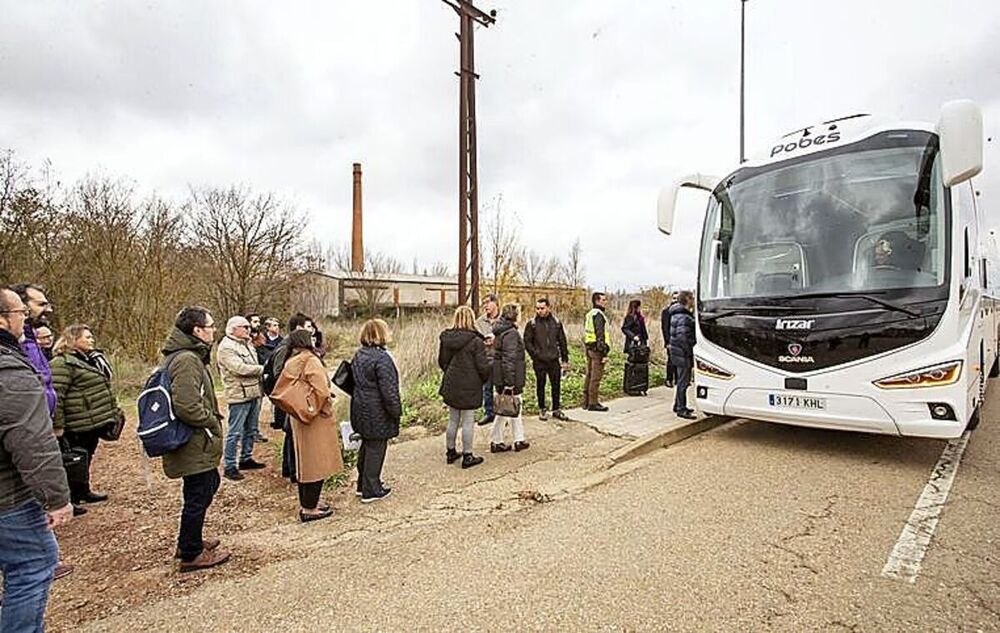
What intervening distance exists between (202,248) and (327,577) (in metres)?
18.7

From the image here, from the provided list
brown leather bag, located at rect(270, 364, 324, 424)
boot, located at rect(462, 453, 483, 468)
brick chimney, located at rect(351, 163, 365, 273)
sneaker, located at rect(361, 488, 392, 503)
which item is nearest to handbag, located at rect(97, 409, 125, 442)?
brown leather bag, located at rect(270, 364, 324, 424)

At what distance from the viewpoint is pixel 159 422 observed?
11.5 ft

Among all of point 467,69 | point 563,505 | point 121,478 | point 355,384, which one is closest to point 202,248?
point 467,69

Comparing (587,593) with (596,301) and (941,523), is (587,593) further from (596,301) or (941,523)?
(596,301)

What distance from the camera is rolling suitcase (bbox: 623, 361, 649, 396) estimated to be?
949cm

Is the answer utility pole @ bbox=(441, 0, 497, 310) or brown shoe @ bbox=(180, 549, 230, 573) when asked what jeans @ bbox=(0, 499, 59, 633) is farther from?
utility pole @ bbox=(441, 0, 497, 310)

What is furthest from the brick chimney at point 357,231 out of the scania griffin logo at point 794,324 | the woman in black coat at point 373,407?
the scania griffin logo at point 794,324

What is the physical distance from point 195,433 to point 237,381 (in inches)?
90.8

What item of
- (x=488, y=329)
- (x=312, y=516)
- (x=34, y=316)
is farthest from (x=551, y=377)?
(x=34, y=316)

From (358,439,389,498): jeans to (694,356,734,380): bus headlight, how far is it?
144 inches

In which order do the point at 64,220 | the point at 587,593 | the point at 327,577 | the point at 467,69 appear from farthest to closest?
the point at 64,220
the point at 467,69
the point at 327,577
the point at 587,593

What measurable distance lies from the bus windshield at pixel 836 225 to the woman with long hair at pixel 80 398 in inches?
246

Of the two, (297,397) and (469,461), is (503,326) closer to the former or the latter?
(469,461)

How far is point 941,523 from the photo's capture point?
4008mm
